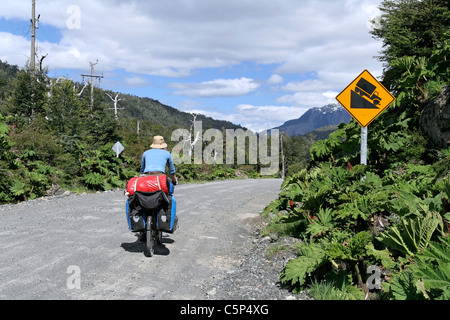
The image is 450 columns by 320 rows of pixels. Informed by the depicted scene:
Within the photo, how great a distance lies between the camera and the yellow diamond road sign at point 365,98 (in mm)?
7348

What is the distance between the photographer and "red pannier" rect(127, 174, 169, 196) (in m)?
6.01

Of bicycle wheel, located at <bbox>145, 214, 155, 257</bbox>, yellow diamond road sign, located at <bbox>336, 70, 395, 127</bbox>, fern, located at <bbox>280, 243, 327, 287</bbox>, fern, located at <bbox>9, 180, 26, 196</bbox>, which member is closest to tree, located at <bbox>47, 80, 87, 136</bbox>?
fern, located at <bbox>9, 180, 26, 196</bbox>

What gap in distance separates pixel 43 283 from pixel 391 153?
25.5ft

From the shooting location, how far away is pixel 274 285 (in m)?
4.70

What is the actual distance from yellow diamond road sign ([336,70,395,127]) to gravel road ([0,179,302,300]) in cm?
343

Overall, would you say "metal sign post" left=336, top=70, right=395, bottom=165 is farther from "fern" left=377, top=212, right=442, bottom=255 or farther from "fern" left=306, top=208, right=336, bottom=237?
"fern" left=377, top=212, right=442, bottom=255

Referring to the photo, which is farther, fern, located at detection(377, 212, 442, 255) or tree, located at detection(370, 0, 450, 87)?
tree, located at detection(370, 0, 450, 87)

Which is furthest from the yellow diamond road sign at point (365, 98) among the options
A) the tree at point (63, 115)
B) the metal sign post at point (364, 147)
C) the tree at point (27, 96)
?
the tree at point (27, 96)

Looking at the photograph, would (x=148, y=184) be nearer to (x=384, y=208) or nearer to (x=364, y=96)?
(x=384, y=208)

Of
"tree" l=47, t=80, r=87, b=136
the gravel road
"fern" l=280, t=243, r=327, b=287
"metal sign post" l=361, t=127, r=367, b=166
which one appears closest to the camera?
"fern" l=280, t=243, r=327, b=287

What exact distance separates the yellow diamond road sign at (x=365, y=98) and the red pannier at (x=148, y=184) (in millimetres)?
4251

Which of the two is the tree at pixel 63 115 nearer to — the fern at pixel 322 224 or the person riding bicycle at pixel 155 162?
the person riding bicycle at pixel 155 162
